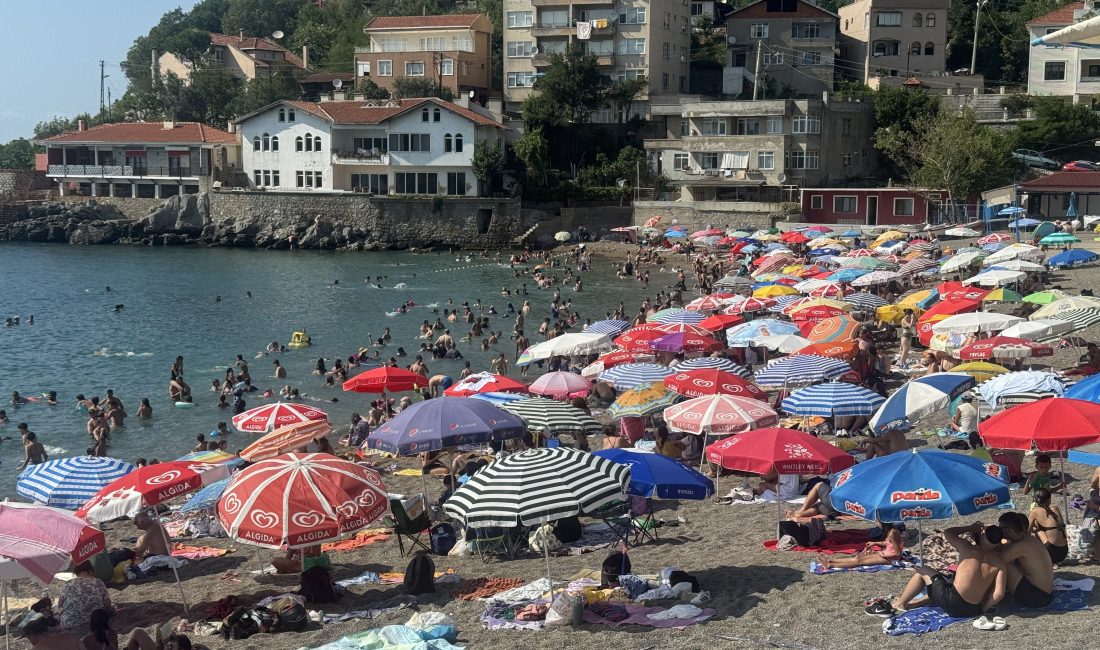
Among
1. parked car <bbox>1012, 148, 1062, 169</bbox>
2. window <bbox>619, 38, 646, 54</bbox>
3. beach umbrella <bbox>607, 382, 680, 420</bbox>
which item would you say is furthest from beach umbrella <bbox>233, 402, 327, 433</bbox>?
window <bbox>619, 38, 646, 54</bbox>

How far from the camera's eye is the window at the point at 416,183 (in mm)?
72125

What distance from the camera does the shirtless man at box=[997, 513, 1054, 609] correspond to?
1055 centimetres

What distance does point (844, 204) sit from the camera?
62781 mm

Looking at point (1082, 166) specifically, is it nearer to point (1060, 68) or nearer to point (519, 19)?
point (1060, 68)

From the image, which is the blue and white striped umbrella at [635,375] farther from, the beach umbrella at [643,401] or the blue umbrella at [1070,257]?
the blue umbrella at [1070,257]

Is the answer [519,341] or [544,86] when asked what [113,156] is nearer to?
[544,86]

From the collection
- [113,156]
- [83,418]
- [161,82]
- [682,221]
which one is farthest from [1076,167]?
[161,82]

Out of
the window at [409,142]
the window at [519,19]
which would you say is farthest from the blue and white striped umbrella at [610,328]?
the window at [519,19]

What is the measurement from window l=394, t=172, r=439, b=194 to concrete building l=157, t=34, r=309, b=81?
96.0ft

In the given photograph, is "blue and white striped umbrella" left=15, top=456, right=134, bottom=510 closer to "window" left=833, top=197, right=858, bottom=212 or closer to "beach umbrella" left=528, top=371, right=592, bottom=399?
"beach umbrella" left=528, top=371, right=592, bottom=399

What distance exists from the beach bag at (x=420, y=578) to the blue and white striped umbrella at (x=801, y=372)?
9197mm

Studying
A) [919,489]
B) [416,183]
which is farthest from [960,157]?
[919,489]

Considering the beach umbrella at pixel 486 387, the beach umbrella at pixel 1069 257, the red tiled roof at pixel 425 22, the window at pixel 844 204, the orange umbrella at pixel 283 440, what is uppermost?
the red tiled roof at pixel 425 22

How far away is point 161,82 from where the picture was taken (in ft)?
309
